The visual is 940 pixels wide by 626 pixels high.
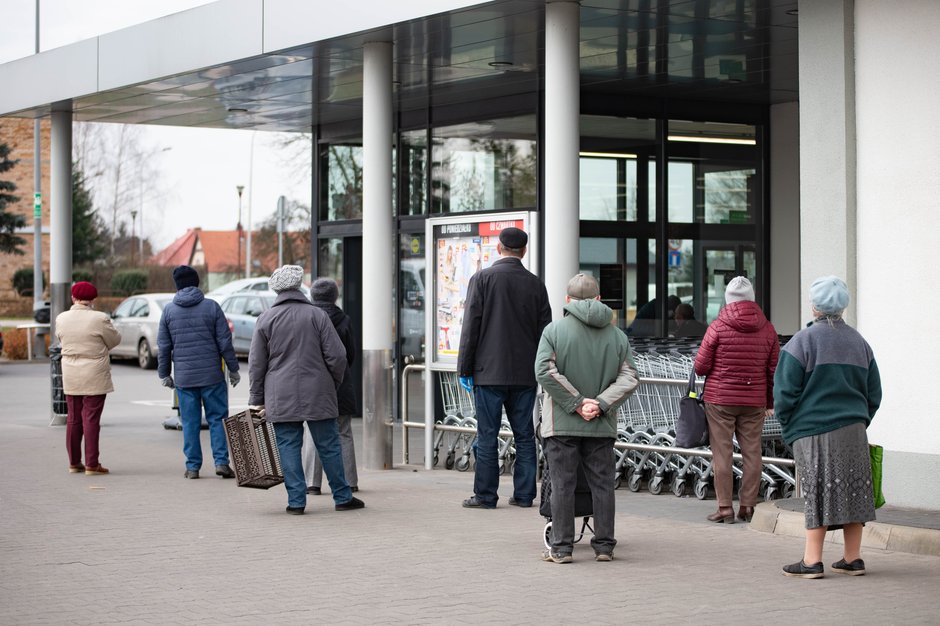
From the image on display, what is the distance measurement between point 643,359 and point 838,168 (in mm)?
2674

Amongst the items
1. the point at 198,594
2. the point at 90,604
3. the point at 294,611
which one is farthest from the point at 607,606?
the point at 90,604

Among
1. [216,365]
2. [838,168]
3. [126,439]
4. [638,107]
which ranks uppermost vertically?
[638,107]

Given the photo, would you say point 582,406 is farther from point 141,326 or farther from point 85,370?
point 141,326

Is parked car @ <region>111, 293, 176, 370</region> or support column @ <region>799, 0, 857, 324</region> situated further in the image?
parked car @ <region>111, 293, 176, 370</region>

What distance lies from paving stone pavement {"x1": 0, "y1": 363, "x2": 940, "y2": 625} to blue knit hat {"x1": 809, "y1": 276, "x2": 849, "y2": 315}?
5.07ft

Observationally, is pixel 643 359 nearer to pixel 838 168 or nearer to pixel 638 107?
pixel 838 168

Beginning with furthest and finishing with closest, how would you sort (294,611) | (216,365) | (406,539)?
(216,365), (406,539), (294,611)

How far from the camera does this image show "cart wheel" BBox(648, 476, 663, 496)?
11.2m

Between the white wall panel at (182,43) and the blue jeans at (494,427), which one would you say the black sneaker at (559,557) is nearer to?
the blue jeans at (494,427)

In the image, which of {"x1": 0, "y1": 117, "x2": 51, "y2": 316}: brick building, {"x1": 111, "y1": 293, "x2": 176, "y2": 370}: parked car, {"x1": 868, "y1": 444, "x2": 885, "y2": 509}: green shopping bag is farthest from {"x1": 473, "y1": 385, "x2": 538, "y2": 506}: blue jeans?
{"x1": 0, "y1": 117, "x2": 51, "y2": 316}: brick building

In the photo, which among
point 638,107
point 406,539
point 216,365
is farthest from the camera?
point 638,107

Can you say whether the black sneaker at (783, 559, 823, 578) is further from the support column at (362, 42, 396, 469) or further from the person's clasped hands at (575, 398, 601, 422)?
the support column at (362, 42, 396, 469)

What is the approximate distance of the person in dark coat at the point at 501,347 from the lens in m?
10.1

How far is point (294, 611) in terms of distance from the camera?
6871 mm
